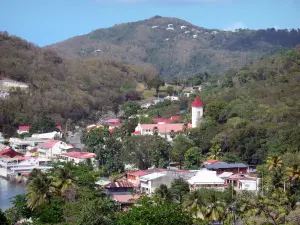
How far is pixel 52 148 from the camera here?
176 feet

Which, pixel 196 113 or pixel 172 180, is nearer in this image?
pixel 172 180

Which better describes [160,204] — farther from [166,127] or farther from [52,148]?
[52,148]

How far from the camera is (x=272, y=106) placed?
2133 inches

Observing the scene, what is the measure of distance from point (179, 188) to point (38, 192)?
745cm

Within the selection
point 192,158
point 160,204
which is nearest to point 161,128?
point 192,158

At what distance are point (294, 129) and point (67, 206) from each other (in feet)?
64.1

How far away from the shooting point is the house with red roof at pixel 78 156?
155 ft

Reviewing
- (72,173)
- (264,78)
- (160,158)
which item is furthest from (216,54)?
(72,173)

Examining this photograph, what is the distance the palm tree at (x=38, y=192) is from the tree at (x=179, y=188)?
6.08 metres

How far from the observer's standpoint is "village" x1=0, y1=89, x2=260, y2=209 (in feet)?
119

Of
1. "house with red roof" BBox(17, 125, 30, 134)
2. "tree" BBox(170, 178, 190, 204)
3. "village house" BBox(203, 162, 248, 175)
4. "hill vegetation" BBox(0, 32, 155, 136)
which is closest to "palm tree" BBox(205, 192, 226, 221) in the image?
"tree" BBox(170, 178, 190, 204)

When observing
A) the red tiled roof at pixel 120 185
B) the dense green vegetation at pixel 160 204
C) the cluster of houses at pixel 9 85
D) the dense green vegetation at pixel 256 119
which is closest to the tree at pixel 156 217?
the dense green vegetation at pixel 160 204

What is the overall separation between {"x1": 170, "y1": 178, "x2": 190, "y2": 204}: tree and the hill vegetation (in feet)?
104

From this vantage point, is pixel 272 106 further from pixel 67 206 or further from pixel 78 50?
pixel 78 50
